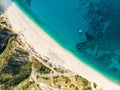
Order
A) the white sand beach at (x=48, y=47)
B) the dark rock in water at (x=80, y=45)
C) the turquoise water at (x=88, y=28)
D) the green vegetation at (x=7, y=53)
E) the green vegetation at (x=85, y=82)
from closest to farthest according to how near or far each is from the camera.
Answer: the green vegetation at (x=7, y=53)
the green vegetation at (x=85, y=82)
the turquoise water at (x=88, y=28)
the white sand beach at (x=48, y=47)
the dark rock in water at (x=80, y=45)

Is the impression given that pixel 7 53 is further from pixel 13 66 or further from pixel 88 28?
pixel 88 28

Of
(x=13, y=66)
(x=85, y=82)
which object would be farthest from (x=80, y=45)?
(x=13, y=66)

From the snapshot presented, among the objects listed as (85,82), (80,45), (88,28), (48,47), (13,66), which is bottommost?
(13,66)

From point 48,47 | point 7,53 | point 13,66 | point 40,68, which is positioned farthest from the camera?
point 48,47

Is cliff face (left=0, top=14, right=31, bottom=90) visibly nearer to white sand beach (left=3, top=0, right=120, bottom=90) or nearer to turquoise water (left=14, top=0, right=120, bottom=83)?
white sand beach (left=3, top=0, right=120, bottom=90)

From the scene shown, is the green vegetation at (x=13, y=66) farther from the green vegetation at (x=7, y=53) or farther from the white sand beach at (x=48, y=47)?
the white sand beach at (x=48, y=47)

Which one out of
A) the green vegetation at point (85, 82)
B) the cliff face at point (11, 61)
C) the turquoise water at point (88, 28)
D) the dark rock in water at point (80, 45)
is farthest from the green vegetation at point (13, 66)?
the green vegetation at point (85, 82)
